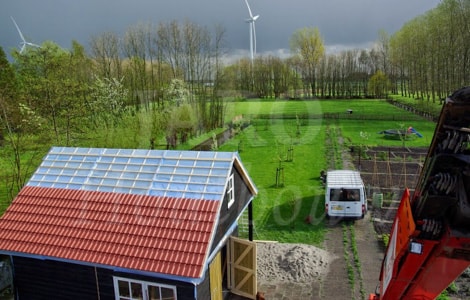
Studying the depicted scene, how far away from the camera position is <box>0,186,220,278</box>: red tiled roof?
8.29 metres

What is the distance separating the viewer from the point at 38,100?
19.8m

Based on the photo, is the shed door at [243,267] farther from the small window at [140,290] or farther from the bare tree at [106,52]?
the bare tree at [106,52]

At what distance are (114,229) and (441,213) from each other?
24.2 feet

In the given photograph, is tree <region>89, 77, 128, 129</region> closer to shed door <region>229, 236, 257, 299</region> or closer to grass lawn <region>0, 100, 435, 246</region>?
grass lawn <region>0, 100, 435, 246</region>

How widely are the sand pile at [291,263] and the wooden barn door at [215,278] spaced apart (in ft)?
7.72

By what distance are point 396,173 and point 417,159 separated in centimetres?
411

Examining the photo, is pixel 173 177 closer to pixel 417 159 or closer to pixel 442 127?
pixel 442 127

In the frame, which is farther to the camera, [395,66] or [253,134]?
[395,66]

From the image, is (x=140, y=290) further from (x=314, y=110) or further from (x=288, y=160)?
(x=314, y=110)

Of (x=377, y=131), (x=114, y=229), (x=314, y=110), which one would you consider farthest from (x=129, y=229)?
(x=314, y=110)

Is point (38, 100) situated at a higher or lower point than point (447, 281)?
higher

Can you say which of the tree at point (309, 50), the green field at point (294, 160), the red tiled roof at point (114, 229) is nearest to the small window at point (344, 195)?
the green field at point (294, 160)

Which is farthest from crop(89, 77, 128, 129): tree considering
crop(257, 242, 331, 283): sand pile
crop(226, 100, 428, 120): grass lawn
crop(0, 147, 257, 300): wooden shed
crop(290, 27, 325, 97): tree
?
crop(290, 27, 325, 97): tree

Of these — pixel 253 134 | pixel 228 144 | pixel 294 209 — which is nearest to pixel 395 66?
pixel 253 134
